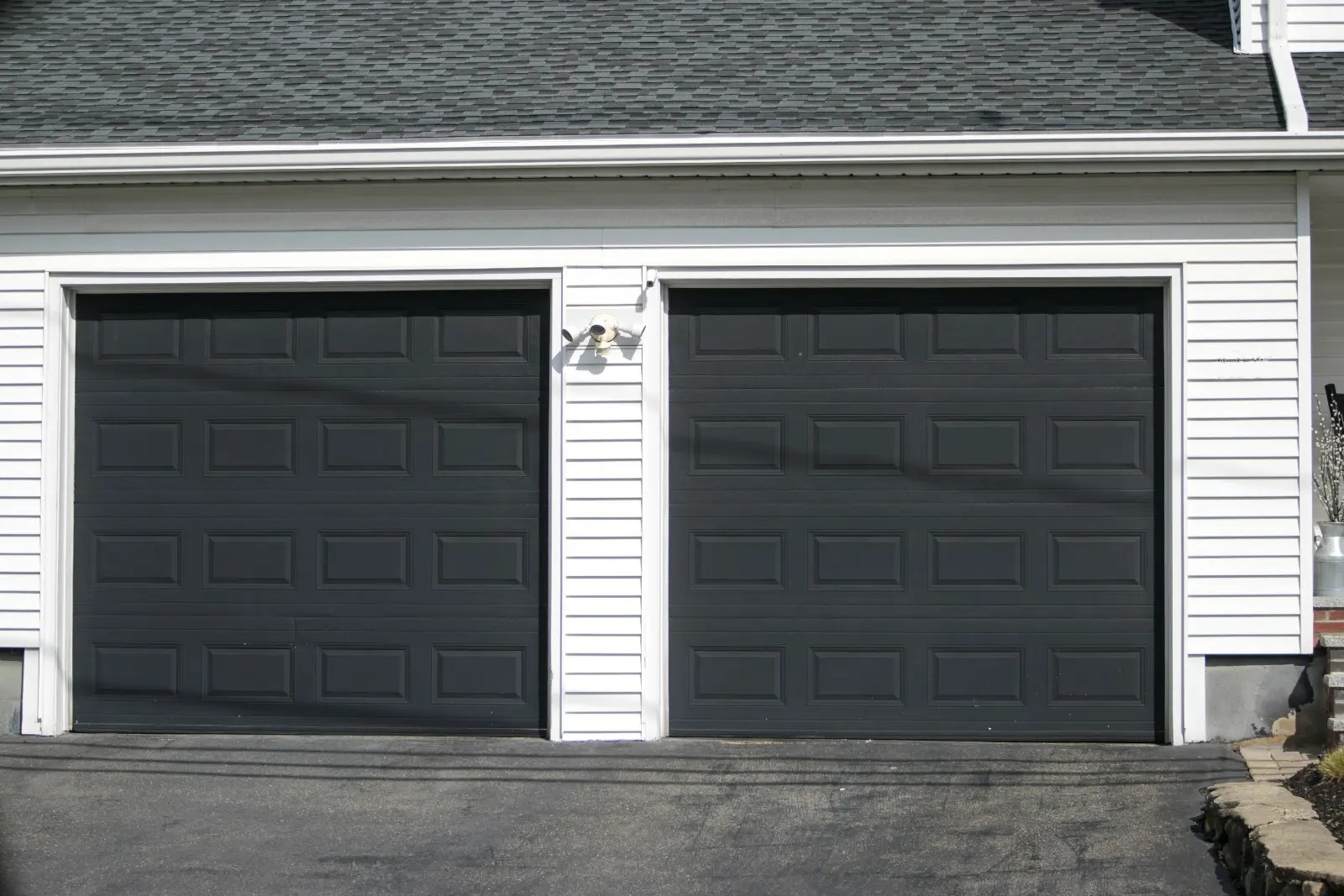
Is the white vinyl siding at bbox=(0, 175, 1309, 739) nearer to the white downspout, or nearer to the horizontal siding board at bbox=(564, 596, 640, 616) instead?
the horizontal siding board at bbox=(564, 596, 640, 616)

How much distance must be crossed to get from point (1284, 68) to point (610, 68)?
154 inches

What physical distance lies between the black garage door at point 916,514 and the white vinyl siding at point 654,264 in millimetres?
242

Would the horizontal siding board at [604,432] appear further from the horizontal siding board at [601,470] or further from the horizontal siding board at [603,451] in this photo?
the horizontal siding board at [601,470]

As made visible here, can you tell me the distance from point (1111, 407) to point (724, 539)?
7.42 feet

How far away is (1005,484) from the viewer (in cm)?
806

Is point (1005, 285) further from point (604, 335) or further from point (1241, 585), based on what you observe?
point (604, 335)

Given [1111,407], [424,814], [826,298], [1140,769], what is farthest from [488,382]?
[1140,769]

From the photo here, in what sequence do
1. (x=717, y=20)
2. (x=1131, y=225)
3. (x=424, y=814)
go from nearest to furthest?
(x=424, y=814) < (x=1131, y=225) < (x=717, y=20)

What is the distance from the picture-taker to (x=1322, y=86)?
27.0 ft

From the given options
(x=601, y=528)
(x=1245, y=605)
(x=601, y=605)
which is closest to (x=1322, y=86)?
(x=1245, y=605)

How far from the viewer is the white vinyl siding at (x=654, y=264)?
780 centimetres

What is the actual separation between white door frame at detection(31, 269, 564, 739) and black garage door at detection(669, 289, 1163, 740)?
68cm

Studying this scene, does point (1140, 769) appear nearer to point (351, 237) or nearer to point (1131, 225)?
point (1131, 225)

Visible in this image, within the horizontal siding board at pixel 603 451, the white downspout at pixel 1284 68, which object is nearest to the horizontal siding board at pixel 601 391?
the horizontal siding board at pixel 603 451
